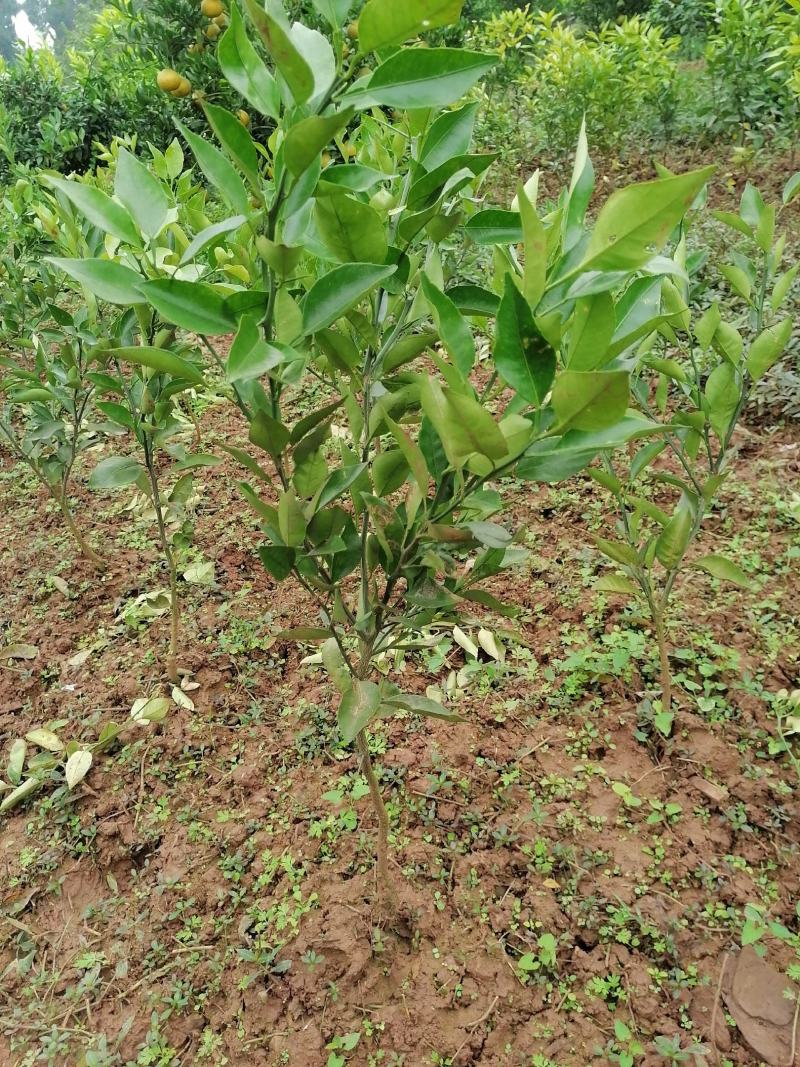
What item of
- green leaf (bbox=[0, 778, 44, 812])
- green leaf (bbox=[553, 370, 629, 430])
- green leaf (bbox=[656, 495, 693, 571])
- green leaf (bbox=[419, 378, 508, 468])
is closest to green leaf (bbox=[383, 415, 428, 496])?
green leaf (bbox=[419, 378, 508, 468])

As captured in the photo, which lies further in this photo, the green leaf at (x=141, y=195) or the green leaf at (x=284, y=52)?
the green leaf at (x=141, y=195)

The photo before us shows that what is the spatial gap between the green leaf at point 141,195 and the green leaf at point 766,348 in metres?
1.11

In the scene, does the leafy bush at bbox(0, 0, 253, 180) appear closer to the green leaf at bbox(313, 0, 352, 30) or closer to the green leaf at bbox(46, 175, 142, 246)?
the green leaf at bbox(46, 175, 142, 246)

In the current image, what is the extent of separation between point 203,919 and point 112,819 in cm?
38

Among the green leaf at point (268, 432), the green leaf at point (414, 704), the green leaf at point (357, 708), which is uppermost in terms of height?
the green leaf at point (268, 432)

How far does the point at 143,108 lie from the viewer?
6.59 metres

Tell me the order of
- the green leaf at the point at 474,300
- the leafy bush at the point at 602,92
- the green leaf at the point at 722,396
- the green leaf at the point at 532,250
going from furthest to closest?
the leafy bush at the point at 602,92 → the green leaf at the point at 722,396 → the green leaf at the point at 474,300 → the green leaf at the point at 532,250

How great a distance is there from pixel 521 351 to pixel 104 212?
19.1 inches

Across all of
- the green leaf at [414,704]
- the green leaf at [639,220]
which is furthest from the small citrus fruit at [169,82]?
the green leaf at [639,220]

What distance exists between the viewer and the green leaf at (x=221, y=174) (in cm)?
75

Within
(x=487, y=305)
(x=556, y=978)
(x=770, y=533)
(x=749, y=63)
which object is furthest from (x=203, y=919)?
(x=749, y=63)

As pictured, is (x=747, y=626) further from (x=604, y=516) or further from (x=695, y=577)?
(x=604, y=516)

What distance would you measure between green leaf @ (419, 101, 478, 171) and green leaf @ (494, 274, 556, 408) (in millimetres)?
279

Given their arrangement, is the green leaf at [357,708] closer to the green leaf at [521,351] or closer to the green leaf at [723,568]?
the green leaf at [521,351]
